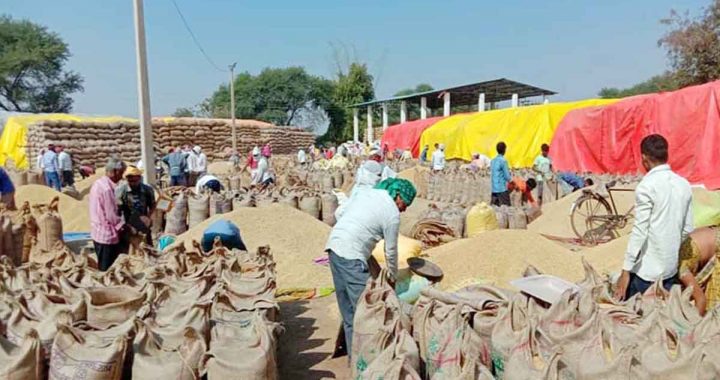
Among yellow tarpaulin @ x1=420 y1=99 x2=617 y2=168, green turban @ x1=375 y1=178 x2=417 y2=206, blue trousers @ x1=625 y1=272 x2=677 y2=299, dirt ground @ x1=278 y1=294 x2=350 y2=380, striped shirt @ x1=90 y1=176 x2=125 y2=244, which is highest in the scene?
yellow tarpaulin @ x1=420 y1=99 x2=617 y2=168

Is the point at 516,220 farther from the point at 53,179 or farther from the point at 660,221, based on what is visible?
the point at 53,179

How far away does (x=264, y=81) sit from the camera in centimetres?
4581

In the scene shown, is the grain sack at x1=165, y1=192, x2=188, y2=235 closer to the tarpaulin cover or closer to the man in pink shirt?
the man in pink shirt

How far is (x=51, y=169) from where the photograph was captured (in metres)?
13.2

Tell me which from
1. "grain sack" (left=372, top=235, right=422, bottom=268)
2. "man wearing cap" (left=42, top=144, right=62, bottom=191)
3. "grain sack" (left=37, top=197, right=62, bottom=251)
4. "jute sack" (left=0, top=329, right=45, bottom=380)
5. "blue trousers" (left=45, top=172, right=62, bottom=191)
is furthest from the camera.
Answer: "blue trousers" (left=45, top=172, right=62, bottom=191)

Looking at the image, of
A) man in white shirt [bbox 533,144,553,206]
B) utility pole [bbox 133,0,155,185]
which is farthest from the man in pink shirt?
man in white shirt [bbox 533,144,553,206]

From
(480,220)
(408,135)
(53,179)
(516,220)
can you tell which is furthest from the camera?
(408,135)

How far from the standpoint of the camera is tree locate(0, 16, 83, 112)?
1366 inches

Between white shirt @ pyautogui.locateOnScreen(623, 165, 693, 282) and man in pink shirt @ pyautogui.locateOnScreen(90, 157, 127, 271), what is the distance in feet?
12.2

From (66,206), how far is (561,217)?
7.97 m

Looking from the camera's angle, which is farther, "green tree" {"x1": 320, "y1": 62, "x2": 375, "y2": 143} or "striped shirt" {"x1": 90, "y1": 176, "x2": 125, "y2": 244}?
"green tree" {"x1": 320, "y1": 62, "x2": 375, "y2": 143}

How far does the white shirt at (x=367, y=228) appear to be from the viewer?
123 inches

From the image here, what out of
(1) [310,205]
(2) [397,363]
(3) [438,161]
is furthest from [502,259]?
(3) [438,161]

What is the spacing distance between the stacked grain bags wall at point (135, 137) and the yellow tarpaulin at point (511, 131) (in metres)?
10.1
